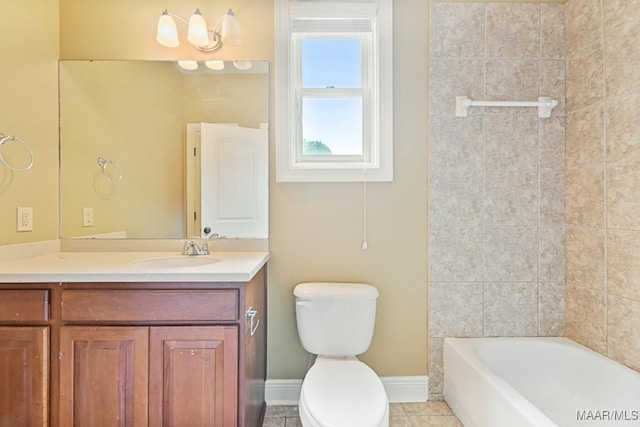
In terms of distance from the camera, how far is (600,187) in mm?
1725

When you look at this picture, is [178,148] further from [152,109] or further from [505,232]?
[505,232]

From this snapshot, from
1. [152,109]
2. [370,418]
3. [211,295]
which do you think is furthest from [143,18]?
[370,418]

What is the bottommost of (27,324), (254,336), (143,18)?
(254,336)

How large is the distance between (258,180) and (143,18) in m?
1.09

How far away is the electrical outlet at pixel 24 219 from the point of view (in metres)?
1.70

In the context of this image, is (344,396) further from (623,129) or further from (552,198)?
(623,129)

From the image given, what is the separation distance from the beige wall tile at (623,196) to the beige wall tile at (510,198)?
1.14ft

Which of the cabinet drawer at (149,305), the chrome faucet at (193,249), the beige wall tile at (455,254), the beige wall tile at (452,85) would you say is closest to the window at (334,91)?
the beige wall tile at (452,85)

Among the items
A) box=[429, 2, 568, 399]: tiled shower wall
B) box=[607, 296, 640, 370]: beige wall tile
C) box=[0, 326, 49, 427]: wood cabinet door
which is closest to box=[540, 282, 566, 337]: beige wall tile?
box=[429, 2, 568, 399]: tiled shower wall

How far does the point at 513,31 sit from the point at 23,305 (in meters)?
2.66

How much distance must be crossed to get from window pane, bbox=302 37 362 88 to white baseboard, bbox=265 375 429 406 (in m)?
1.70

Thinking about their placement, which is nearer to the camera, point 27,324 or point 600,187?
point 27,324

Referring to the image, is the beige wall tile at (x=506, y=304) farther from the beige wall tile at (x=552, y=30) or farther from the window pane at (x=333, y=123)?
the beige wall tile at (x=552, y=30)

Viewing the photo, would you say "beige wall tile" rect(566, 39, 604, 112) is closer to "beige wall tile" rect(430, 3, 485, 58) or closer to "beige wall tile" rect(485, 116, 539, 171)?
"beige wall tile" rect(485, 116, 539, 171)
